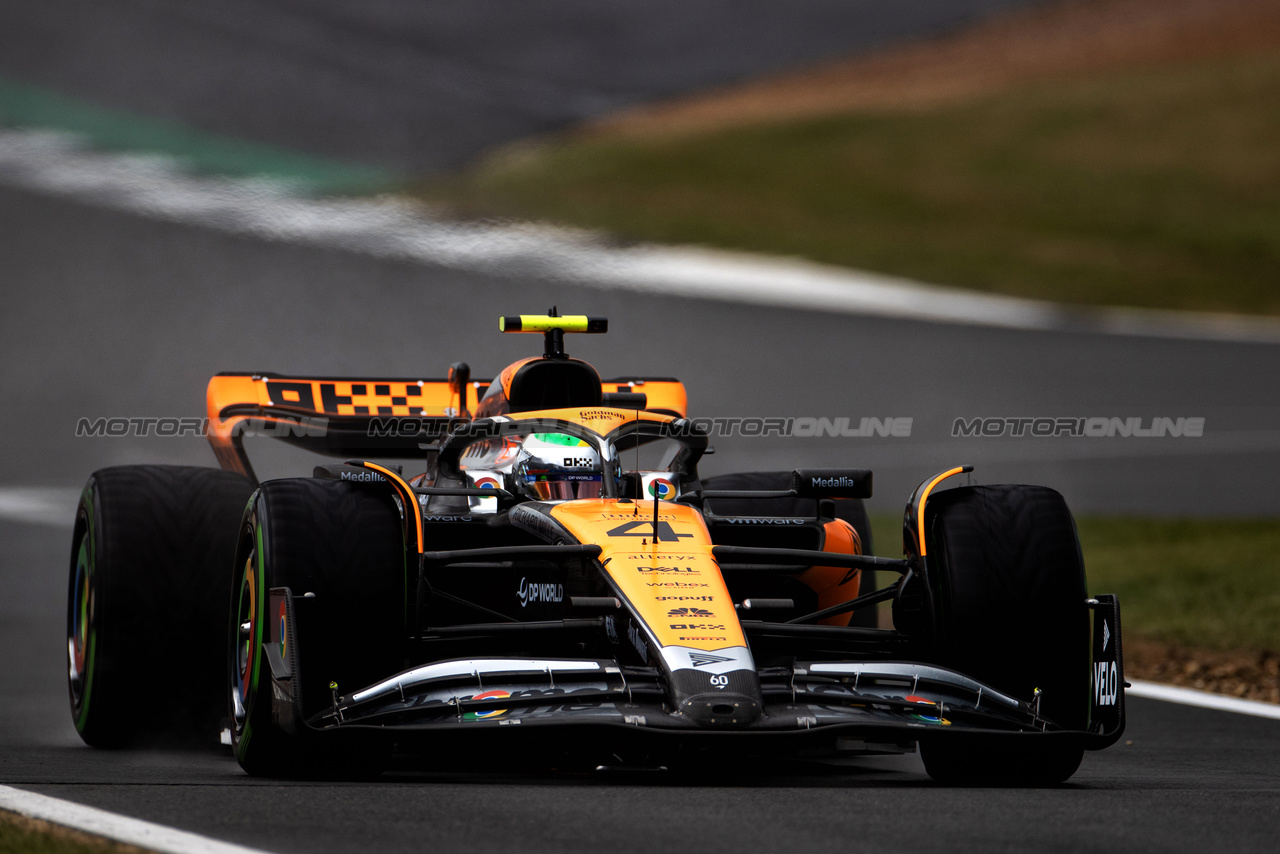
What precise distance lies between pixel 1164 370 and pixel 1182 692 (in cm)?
1364

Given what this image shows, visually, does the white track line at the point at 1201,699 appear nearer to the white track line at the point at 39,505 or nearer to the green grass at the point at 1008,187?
the white track line at the point at 39,505

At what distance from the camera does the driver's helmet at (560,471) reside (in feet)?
24.4

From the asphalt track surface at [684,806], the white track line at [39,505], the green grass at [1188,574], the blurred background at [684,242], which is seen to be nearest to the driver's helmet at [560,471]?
the asphalt track surface at [684,806]

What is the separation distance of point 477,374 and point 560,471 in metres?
11.9

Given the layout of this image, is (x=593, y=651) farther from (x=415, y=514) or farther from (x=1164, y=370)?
(x=1164, y=370)

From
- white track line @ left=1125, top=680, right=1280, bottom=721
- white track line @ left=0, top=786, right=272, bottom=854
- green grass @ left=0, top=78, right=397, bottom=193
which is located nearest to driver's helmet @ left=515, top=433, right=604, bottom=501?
white track line @ left=0, top=786, right=272, bottom=854

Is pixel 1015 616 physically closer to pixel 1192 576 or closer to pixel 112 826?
pixel 112 826

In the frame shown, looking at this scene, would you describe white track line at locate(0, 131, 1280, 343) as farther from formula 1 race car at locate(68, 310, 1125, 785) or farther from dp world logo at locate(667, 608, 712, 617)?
dp world logo at locate(667, 608, 712, 617)

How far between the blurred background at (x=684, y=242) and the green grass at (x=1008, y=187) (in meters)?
0.13

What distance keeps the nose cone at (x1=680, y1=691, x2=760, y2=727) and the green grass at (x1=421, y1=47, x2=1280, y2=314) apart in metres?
15.1

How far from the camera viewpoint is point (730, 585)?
750 cm

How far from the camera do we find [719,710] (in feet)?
18.6

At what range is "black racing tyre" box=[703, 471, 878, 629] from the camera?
881 centimetres

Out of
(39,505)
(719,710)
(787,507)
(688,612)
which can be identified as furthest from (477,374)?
(719,710)
